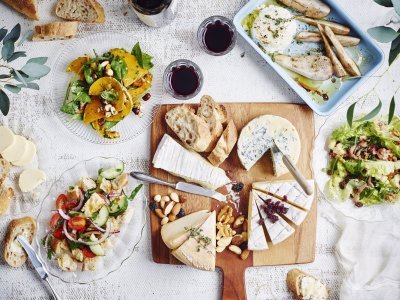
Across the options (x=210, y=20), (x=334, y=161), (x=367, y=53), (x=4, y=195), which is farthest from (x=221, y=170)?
(x=4, y=195)

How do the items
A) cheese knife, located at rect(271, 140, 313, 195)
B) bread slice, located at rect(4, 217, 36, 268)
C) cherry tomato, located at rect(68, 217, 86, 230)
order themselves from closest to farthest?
cheese knife, located at rect(271, 140, 313, 195) → cherry tomato, located at rect(68, 217, 86, 230) → bread slice, located at rect(4, 217, 36, 268)

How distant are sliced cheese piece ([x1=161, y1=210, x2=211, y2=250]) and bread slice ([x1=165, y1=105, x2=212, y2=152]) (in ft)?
0.99

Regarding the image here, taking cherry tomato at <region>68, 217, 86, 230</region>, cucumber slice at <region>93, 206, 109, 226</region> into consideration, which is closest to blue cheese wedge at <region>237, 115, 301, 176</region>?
cucumber slice at <region>93, 206, 109, 226</region>

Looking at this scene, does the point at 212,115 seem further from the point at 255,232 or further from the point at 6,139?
the point at 6,139

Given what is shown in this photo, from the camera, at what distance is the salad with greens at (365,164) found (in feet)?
7.88

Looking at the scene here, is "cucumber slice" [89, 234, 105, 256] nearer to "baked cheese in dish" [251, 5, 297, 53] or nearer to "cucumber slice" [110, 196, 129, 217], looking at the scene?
"cucumber slice" [110, 196, 129, 217]

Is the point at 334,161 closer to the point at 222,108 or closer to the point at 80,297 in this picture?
the point at 222,108

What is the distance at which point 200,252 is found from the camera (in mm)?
2346

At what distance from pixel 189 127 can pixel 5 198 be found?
92 centimetres

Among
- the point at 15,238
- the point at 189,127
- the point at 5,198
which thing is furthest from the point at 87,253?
the point at 189,127

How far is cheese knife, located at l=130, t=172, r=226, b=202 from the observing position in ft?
7.91

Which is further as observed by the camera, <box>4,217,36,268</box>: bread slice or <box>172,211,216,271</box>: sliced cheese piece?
<box>4,217,36,268</box>: bread slice

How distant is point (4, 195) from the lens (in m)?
2.46

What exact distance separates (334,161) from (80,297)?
52.7 inches
